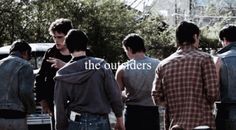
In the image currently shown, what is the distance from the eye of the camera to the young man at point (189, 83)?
522 centimetres

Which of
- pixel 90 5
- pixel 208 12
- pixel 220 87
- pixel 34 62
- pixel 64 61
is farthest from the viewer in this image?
pixel 208 12

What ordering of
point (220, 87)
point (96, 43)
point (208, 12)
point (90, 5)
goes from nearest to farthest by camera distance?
point (220, 87) → point (96, 43) → point (90, 5) → point (208, 12)

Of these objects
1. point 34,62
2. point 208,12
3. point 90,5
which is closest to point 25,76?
point 34,62

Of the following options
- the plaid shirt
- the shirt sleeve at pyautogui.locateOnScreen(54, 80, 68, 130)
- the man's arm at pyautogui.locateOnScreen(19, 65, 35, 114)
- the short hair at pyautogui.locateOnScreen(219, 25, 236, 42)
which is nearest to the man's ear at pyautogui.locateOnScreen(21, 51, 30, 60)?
the man's arm at pyautogui.locateOnScreen(19, 65, 35, 114)

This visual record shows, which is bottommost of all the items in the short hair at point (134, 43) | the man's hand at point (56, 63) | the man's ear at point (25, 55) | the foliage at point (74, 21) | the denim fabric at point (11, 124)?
the denim fabric at point (11, 124)

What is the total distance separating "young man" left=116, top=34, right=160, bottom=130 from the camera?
6656mm

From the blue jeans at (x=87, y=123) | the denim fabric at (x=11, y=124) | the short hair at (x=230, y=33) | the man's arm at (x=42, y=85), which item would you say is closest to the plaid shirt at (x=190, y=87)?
the blue jeans at (x=87, y=123)

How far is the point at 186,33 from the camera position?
17.4ft

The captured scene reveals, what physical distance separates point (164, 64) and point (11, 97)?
2145 mm

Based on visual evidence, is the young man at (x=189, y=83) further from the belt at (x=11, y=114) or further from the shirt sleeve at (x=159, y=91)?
the belt at (x=11, y=114)

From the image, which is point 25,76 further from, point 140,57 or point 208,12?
point 208,12

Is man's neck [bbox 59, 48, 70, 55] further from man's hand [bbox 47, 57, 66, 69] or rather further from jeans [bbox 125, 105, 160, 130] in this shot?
jeans [bbox 125, 105, 160, 130]

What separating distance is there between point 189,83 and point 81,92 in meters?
1.00

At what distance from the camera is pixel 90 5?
872 inches
